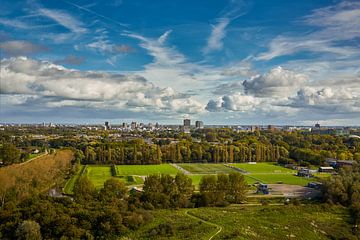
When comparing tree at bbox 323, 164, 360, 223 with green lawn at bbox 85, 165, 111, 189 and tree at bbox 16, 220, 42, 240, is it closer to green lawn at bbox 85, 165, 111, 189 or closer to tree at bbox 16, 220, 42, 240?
tree at bbox 16, 220, 42, 240

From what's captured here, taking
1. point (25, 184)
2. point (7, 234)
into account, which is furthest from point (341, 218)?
point (25, 184)

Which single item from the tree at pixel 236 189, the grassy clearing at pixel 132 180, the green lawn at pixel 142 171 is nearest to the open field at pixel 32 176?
the grassy clearing at pixel 132 180

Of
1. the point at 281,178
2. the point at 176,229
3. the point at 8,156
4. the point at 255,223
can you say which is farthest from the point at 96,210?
the point at 281,178

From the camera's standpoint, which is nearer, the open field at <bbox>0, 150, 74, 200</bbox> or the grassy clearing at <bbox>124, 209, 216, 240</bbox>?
the grassy clearing at <bbox>124, 209, 216, 240</bbox>

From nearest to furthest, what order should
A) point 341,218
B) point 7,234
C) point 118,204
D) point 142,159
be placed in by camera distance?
1. point 7,234
2. point 118,204
3. point 341,218
4. point 142,159

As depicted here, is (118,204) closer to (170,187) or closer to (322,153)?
(170,187)

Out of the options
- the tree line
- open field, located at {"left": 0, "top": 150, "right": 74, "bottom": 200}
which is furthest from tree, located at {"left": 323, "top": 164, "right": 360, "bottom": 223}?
open field, located at {"left": 0, "top": 150, "right": 74, "bottom": 200}
